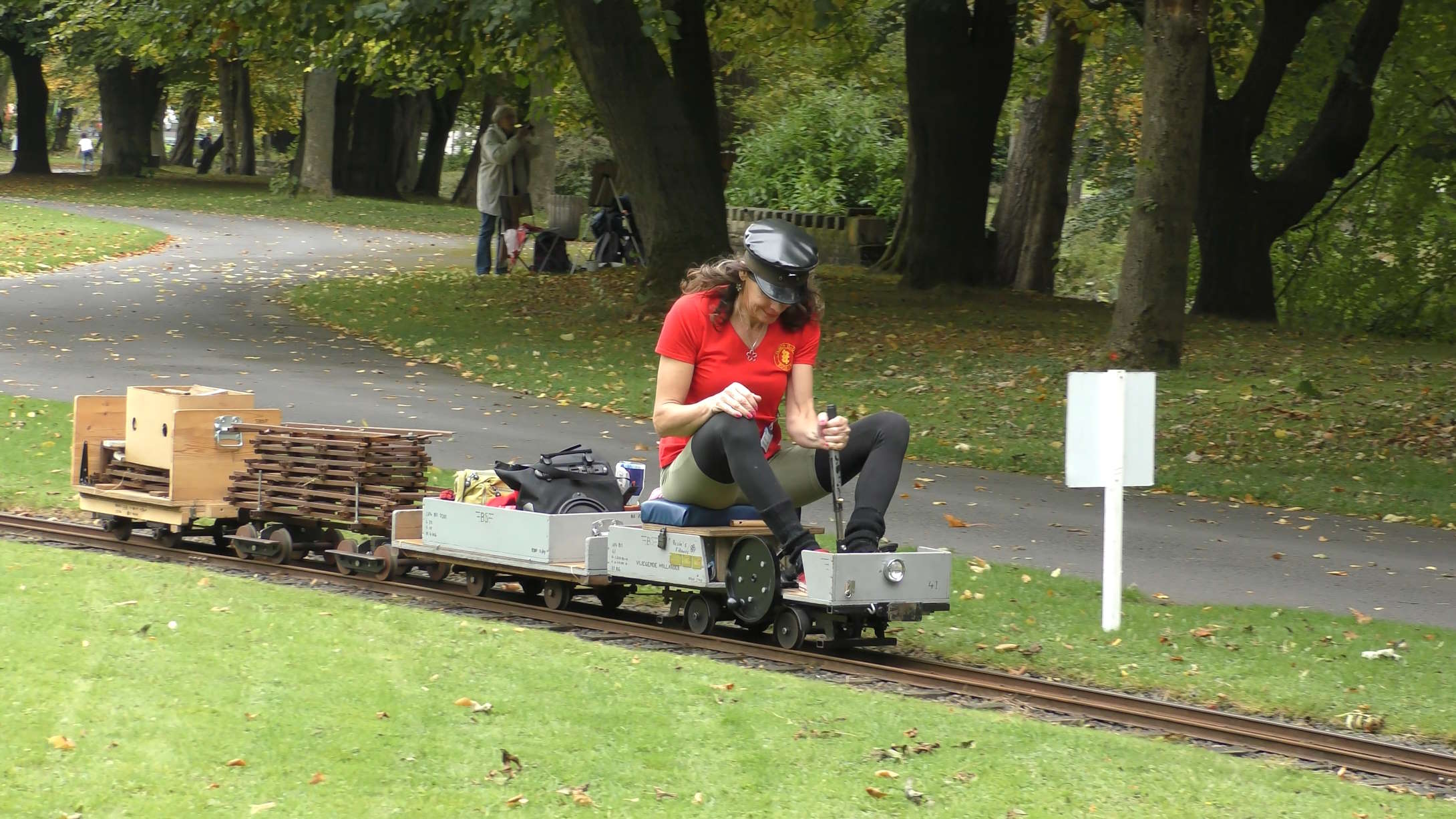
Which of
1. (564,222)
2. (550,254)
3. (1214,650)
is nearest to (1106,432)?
(1214,650)

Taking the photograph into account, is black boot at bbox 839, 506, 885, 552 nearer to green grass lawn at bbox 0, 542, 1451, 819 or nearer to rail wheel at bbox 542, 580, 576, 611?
green grass lawn at bbox 0, 542, 1451, 819

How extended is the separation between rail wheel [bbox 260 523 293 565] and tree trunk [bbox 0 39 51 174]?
49.0 m

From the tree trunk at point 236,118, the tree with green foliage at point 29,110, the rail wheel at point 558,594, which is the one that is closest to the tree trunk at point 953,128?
the rail wheel at point 558,594

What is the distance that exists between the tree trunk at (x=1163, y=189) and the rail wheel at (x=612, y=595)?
9892mm

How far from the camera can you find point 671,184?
885 inches

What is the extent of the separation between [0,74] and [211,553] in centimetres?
7752

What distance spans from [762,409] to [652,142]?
14.1 m

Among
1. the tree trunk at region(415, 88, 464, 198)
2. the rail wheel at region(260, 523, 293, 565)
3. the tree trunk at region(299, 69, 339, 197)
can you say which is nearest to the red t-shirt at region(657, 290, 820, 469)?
the rail wheel at region(260, 523, 293, 565)

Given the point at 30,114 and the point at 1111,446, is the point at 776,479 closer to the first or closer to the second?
the point at 1111,446

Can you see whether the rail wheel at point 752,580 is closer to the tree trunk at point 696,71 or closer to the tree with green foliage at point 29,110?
the tree trunk at point 696,71

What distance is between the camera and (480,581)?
9.60 meters

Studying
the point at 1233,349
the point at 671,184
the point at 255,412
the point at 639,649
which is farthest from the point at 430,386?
the point at 639,649

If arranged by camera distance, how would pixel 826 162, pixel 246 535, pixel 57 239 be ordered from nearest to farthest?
1. pixel 246 535
2. pixel 57 239
3. pixel 826 162

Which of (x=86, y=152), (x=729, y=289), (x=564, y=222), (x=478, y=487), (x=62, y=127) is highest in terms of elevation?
(x=62, y=127)
